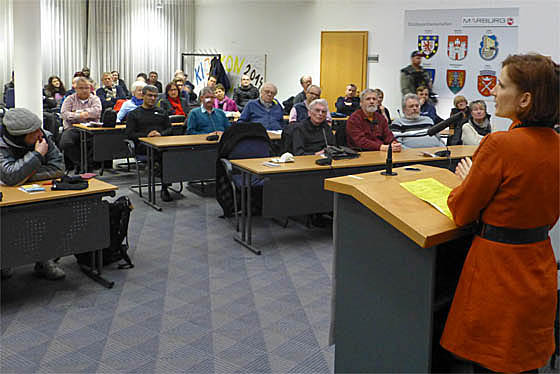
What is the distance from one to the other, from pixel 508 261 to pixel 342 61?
10.6 metres

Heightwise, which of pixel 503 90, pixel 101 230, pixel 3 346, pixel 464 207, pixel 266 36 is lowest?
pixel 3 346

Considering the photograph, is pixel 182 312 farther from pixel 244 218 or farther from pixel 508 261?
pixel 508 261

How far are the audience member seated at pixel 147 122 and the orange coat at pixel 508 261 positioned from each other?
18.0 feet

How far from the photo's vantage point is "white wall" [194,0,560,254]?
383 inches

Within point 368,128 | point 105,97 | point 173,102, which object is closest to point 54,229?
point 368,128

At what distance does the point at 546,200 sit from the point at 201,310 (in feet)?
8.27

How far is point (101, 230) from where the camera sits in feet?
13.7

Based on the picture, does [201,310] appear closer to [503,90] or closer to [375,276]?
[375,276]

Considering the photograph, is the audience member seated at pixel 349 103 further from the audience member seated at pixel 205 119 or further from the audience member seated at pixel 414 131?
the audience member seated at pixel 414 131

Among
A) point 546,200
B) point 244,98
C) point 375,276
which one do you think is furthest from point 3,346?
point 244,98

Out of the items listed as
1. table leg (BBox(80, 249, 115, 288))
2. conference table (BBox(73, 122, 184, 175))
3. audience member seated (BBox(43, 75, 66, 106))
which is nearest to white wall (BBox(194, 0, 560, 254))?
audience member seated (BBox(43, 75, 66, 106))

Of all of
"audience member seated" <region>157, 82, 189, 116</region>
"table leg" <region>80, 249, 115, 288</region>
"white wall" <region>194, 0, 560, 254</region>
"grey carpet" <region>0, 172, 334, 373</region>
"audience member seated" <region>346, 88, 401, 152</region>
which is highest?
"white wall" <region>194, 0, 560, 254</region>

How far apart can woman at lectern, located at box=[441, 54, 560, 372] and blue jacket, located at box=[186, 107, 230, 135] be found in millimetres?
5787

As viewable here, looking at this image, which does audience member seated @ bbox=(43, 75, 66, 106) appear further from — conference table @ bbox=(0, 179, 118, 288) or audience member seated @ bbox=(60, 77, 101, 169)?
conference table @ bbox=(0, 179, 118, 288)
